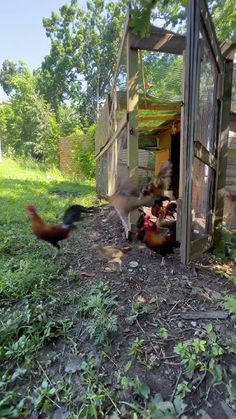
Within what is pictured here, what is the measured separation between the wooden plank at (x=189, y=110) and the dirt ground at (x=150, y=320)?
0.34 m

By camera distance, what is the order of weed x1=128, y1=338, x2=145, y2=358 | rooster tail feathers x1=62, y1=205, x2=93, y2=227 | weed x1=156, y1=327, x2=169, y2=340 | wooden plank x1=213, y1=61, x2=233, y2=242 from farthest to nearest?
wooden plank x1=213, y1=61, x2=233, y2=242 < rooster tail feathers x1=62, y1=205, x2=93, y2=227 < weed x1=156, y1=327, x2=169, y2=340 < weed x1=128, y1=338, x2=145, y2=358

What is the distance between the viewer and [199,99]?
231 cm

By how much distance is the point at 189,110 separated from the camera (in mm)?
2119

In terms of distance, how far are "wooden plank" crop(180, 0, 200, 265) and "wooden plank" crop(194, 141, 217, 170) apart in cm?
12

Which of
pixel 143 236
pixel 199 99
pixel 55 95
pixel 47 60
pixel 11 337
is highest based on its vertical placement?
pixel 47 60

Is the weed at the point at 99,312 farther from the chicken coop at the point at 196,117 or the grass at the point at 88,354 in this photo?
the chicken coop at the point at 196,117

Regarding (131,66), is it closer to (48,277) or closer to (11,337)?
(48,277)

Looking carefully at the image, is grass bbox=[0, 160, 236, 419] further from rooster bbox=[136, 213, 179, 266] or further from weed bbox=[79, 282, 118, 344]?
rooster bbox=[136, 213, 179, 266]

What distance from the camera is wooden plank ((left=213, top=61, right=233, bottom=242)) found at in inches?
111

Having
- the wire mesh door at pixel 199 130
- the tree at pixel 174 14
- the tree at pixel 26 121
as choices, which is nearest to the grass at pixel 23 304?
the wire mesh door at pixel 199 130

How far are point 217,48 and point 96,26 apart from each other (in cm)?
2704

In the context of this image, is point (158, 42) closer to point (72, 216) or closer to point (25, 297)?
point (72, 216)

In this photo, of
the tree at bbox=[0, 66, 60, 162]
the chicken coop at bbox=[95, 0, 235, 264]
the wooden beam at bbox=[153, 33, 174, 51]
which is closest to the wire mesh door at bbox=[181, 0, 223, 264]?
the chicken coop at bbox=[95, 0, 235, 264]

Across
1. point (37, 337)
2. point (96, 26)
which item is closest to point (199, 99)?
point (37, 337)
